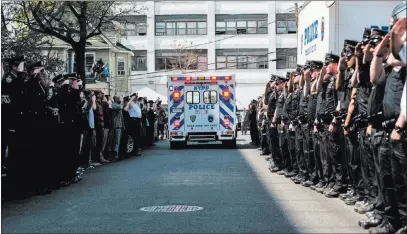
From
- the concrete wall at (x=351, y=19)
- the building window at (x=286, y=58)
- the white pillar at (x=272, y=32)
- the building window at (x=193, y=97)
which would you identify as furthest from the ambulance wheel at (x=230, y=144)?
the white pillar at (x=272, y=32)

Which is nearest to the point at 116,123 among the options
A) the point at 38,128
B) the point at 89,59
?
the point at 38,128

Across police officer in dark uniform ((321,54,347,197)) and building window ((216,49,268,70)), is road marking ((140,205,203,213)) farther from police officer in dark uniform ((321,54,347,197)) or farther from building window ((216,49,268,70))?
building window ((216,49,268,70))

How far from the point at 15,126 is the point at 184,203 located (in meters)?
2.99

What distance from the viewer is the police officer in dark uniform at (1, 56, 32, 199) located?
10.5 meters

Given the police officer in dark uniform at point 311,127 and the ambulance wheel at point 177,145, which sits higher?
the police officer in dark uniform at point 311,127

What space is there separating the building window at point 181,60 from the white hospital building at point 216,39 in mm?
98

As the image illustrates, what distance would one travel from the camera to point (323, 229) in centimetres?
791

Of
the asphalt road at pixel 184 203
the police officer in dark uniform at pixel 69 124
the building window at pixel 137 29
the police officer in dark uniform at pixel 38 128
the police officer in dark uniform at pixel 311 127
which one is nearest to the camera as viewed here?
the asphalt road at pixel 184 203

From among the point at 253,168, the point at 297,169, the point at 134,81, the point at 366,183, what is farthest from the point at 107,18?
the point at 134,81

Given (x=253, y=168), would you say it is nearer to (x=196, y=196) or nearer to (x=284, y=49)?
(x=196, y=196)

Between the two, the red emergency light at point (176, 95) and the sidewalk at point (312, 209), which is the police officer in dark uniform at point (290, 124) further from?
the red emergency light at point (176, 95)

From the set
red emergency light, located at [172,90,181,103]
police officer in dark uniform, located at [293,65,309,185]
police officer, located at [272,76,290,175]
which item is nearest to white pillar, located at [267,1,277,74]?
red emergency light, located at [172,90,181,103]

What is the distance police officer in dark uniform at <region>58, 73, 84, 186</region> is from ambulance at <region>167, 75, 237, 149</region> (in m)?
12.1

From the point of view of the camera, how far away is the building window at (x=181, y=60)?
6645cm
